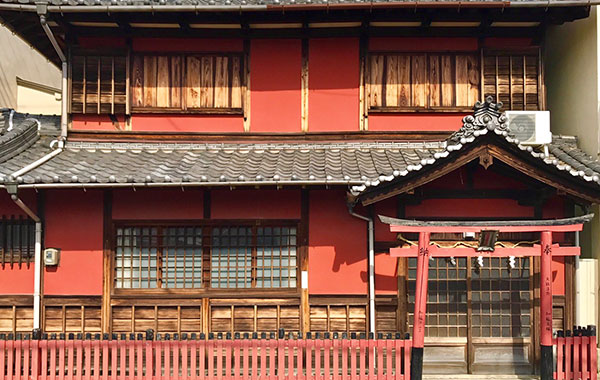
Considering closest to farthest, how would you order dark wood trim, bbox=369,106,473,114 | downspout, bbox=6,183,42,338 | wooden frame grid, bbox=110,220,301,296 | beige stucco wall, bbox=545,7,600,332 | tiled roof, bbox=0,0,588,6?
downspout, bbox=6,183,42,338 < tiled roof, bbox=0,0,588,6 < wooden frame grid, bbox=110,220,301,296 < beige stucco wall, bbox=545,7,600,332 < dark wood trim, bbox=369,106,473,114

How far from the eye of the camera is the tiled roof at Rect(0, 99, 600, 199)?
908 cm

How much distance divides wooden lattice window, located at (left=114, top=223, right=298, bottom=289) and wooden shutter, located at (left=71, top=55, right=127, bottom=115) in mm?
2847

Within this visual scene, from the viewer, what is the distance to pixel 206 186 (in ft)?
32.4

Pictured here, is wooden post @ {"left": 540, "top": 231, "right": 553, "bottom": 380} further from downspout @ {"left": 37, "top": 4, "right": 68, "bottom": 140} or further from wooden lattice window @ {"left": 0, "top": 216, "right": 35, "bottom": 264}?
downspout @ {"left": 37, "top": 4, "right": 68, "bottom": 140}

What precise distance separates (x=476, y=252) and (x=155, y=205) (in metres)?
6.15

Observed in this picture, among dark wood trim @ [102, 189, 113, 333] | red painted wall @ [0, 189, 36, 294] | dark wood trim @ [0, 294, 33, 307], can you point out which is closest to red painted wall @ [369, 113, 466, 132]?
dark wood trim @ [102, 189, 113, 333]

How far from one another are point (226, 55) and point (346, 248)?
4.97 metres

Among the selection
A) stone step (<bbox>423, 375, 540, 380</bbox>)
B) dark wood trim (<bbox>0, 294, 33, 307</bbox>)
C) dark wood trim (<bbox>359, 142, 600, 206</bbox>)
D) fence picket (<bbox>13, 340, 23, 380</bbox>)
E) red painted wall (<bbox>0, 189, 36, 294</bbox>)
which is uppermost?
dark wood trim (<bbox>359, 142, 600, 206</bbox>)

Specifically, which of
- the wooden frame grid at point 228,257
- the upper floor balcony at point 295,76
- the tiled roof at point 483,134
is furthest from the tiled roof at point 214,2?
the wooden frame grid at point 228,257

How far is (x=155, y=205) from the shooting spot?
10758 millimetres

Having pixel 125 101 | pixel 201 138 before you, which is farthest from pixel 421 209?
pixel 125 101

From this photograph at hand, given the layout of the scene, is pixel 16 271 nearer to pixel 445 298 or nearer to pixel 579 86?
pixel 445 298

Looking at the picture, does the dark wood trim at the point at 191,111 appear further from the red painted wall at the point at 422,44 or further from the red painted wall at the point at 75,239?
the red painted wall at the point at 422,44

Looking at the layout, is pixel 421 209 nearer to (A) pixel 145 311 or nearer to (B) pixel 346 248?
(B) pixel 346 248
